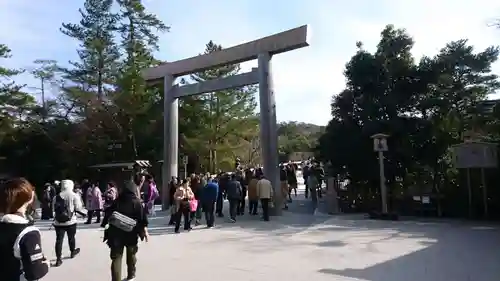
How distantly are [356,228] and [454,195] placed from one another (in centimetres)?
362

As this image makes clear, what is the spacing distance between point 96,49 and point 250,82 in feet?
56.5

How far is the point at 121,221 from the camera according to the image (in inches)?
205

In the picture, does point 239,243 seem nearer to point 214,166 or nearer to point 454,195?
point 454,195

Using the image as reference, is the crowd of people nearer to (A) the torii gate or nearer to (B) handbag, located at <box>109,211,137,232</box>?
(B) handbag, located at <box>109,211,137,232</box>

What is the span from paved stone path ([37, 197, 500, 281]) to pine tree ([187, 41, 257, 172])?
16183 millimetres

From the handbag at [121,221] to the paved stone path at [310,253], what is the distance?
1.43 m

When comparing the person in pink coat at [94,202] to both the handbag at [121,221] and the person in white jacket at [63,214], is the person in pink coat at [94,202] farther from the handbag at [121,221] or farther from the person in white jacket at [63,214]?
the handbag at [121,221]

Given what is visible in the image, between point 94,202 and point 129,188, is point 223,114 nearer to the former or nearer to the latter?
point 94,202

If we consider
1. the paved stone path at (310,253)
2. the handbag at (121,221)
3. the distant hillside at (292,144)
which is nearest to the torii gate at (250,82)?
the paved stone path at (310,253)

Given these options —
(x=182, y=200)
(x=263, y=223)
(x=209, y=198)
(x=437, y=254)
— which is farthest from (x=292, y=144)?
(x=437, y=254)

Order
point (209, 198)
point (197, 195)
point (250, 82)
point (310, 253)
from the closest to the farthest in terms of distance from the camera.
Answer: point (310, 253) → point (209, 198) → point (197, 195) → point (250, 82)

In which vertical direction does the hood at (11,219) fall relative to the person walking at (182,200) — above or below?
above

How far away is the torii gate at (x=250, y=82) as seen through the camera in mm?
13609

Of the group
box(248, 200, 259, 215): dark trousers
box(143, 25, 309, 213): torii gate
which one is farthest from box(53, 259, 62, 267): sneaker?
box(143, 25, 309, 213): torii gate
